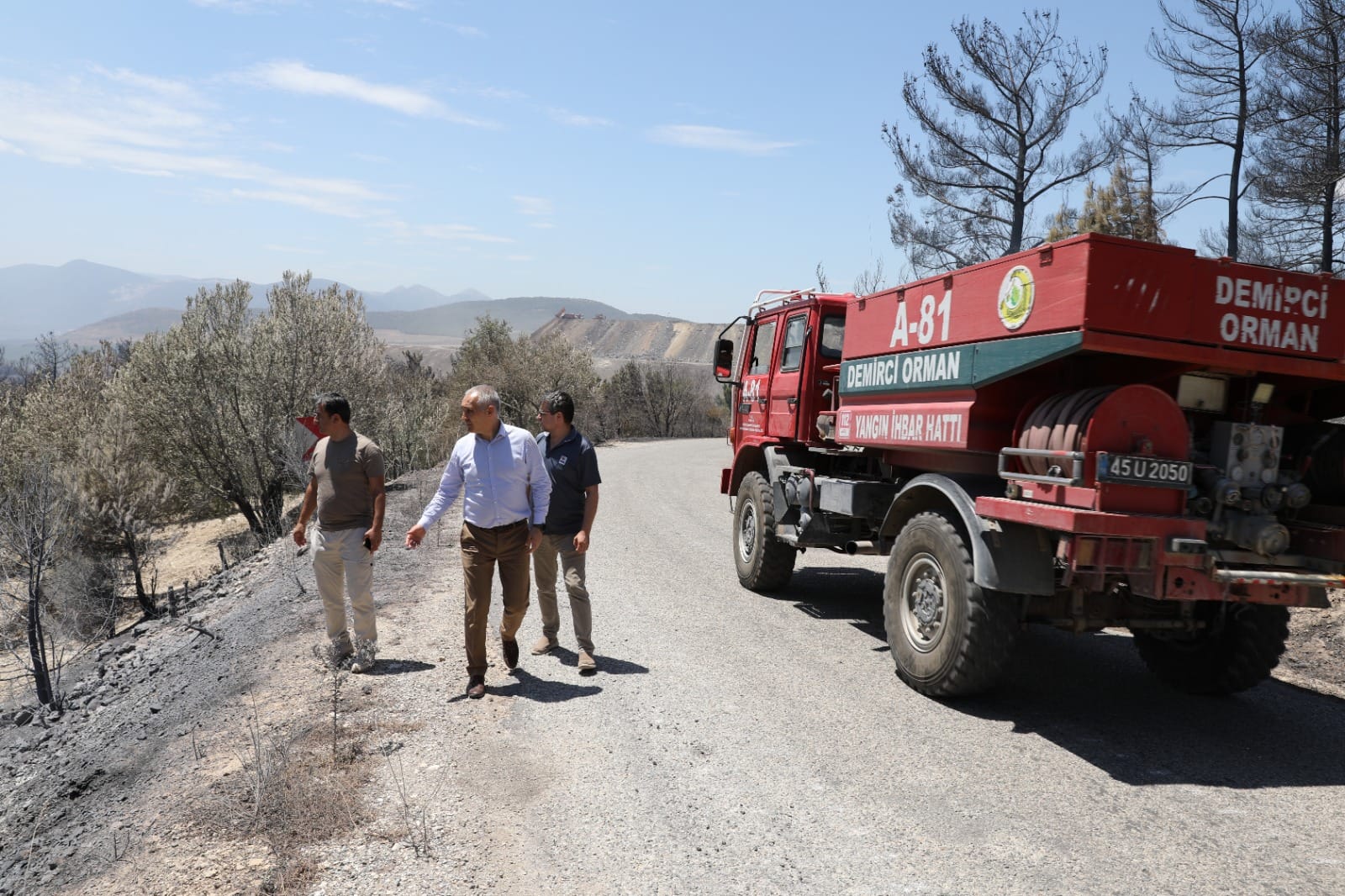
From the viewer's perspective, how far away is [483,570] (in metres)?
5.62

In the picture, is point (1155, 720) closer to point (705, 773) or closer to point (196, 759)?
point (705, 773)

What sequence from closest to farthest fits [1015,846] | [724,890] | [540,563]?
1. [724,890]
2. [1015,846]
3. [540,563]

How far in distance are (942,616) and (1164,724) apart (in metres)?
1.43

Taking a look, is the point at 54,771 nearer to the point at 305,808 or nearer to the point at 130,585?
the point at 305,808

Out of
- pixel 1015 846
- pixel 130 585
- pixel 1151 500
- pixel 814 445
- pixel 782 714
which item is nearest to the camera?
pixel 1015 846

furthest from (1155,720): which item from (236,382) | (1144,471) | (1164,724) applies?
(236,382)

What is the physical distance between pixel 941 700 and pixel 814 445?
3106 millimetres

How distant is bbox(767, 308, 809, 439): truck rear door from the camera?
27.5 ft

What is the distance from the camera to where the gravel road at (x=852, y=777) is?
355 cm

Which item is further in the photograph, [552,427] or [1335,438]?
[552,427]

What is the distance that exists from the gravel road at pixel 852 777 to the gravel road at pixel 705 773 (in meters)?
0.02

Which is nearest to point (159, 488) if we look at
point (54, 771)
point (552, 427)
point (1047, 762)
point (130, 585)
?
point (130, 585)

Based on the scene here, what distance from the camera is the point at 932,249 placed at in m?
20.4

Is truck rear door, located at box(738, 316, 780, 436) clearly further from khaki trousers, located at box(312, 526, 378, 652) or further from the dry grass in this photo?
the dry grass
